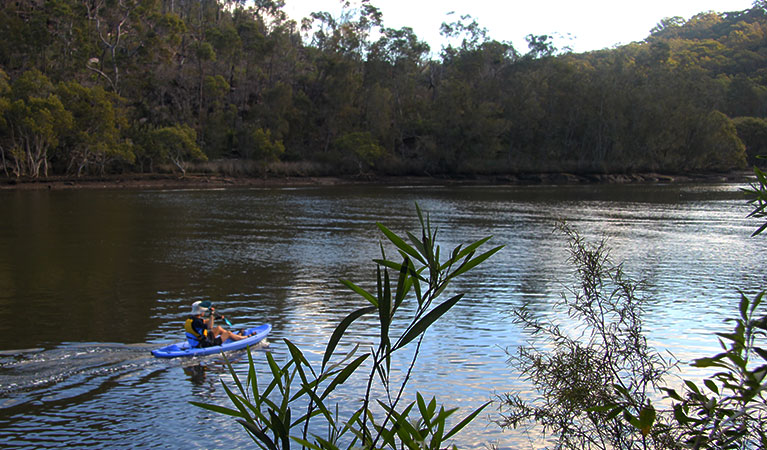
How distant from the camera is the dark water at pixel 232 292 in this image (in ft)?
31.2

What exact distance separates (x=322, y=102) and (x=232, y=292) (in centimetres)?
6738

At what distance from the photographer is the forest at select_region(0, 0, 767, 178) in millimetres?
65000

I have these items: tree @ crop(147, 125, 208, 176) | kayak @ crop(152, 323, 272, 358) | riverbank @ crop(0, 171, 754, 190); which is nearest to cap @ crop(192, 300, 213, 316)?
kayak @ crop(152, 323, 272, 358)

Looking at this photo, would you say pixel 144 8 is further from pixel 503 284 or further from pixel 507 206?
pixel 503 284

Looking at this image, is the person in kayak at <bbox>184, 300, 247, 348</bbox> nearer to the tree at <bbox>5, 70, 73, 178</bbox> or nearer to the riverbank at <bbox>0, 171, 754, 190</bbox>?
the tree at <bbox>5, 70, 73, 178</bbox>

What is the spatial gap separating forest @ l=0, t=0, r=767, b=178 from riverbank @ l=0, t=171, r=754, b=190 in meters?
1.40

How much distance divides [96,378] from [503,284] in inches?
469

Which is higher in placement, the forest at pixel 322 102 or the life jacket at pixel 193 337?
the forest at pixel 322 102

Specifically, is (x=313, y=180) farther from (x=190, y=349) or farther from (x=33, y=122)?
(x=190, y=349)

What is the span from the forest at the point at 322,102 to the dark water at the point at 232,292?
2192cm

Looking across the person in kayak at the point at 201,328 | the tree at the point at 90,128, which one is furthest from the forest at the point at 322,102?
the person in kayak at the point at 201,328

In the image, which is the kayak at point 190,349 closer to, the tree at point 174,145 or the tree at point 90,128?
the tree at point 90,128

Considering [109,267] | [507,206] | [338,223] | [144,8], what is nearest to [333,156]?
[144,8]

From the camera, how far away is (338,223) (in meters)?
35.2
